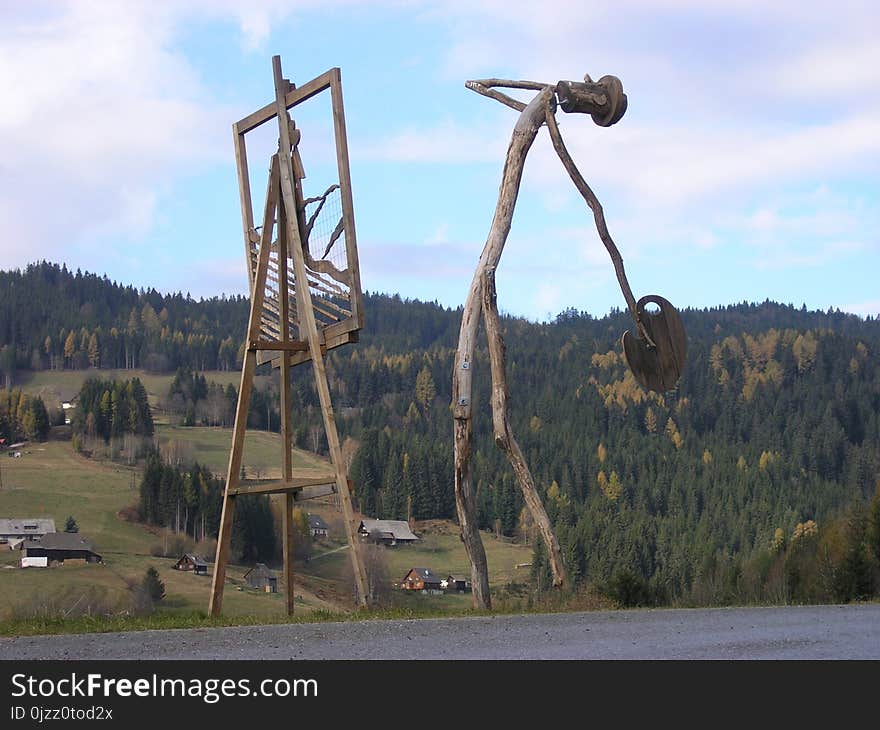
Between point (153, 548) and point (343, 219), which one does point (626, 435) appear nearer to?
point (153, 548)

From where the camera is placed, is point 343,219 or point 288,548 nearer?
point 343,219

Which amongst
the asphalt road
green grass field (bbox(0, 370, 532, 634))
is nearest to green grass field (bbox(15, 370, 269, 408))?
green grass field (bbox(0, 370, 532, 634))

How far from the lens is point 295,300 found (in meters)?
16.5

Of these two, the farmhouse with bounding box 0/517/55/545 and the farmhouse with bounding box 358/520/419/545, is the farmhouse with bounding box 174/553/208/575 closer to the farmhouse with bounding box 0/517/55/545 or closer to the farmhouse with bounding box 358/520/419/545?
the farmhouse with bounding box 0/517/55/545

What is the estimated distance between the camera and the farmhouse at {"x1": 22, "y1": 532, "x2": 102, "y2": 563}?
340 ft

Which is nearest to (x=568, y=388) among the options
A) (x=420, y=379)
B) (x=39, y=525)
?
(x=420, y=379)

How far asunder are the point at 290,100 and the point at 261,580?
89964mm

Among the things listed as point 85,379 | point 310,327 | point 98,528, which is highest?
point 85,379

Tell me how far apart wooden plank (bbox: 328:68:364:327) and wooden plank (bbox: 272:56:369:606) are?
0.58 meters

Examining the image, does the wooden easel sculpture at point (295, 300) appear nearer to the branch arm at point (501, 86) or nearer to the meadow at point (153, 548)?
the branch arm at point (501, 86)

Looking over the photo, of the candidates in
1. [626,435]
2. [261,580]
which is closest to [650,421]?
[626,435]

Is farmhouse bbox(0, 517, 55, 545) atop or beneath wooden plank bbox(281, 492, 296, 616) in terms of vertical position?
beneath
